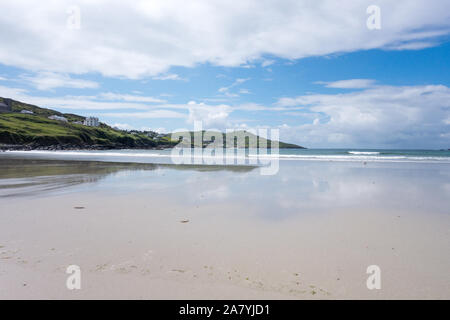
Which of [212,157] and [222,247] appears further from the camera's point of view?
[212,157]

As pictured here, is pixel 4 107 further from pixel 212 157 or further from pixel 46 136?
pixel 212 157

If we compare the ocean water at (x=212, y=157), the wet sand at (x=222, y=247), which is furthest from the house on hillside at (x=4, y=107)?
the wet sand at (x=222, y=247)

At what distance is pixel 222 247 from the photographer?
5.74 m

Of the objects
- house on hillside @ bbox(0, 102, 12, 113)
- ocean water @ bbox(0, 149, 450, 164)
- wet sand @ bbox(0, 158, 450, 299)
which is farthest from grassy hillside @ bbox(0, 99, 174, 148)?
wet sand @ bbox(0, 158, 450, 299)

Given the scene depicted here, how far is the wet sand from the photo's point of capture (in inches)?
163

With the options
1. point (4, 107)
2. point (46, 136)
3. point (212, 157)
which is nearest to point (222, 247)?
point (212, 157)

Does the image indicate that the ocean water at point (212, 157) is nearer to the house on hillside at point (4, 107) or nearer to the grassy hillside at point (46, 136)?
the grassy hillside at point (46, 136)

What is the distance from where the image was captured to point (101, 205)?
959 centimetres

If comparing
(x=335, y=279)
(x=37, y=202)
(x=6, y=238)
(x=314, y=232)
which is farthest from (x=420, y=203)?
(x=37, y=202)

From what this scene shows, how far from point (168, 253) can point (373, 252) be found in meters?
4.28

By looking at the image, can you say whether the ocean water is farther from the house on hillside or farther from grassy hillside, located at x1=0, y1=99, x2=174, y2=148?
the house on hillside

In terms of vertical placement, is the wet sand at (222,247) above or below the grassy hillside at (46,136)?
below

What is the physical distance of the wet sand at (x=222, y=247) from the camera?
163 inches
